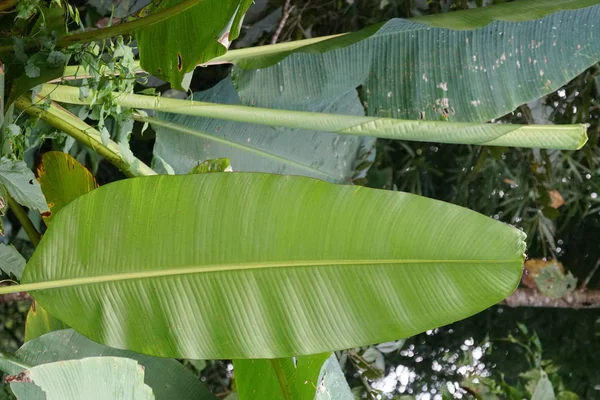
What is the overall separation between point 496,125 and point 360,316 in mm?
223

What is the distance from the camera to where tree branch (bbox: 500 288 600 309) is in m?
1.43

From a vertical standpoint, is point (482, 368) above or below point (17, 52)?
below

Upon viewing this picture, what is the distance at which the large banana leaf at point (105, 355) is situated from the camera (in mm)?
694

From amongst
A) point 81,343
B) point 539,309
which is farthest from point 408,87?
point 539,309

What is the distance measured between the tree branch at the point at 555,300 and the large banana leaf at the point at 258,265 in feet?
3.39

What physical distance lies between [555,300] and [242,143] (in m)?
0.88

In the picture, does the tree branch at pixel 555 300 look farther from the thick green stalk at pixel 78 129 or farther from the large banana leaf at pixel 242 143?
the thick green stalk at pixel 78 129

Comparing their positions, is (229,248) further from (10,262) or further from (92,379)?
(10,262)

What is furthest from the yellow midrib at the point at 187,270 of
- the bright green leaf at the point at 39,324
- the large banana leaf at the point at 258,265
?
the bright green leaf at the point at 39,324

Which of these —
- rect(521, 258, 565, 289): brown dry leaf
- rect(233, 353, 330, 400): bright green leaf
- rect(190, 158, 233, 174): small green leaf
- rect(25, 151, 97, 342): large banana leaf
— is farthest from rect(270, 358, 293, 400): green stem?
rect(521, 258, 565, 289): brown dry leaf

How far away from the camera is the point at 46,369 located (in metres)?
0.48

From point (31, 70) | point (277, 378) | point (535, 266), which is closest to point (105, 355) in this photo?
point (277, 378)

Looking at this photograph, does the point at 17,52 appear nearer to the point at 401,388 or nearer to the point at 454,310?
the point at 454,310

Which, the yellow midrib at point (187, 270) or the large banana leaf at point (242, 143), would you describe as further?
the large banana leaf at point (242, 143)
